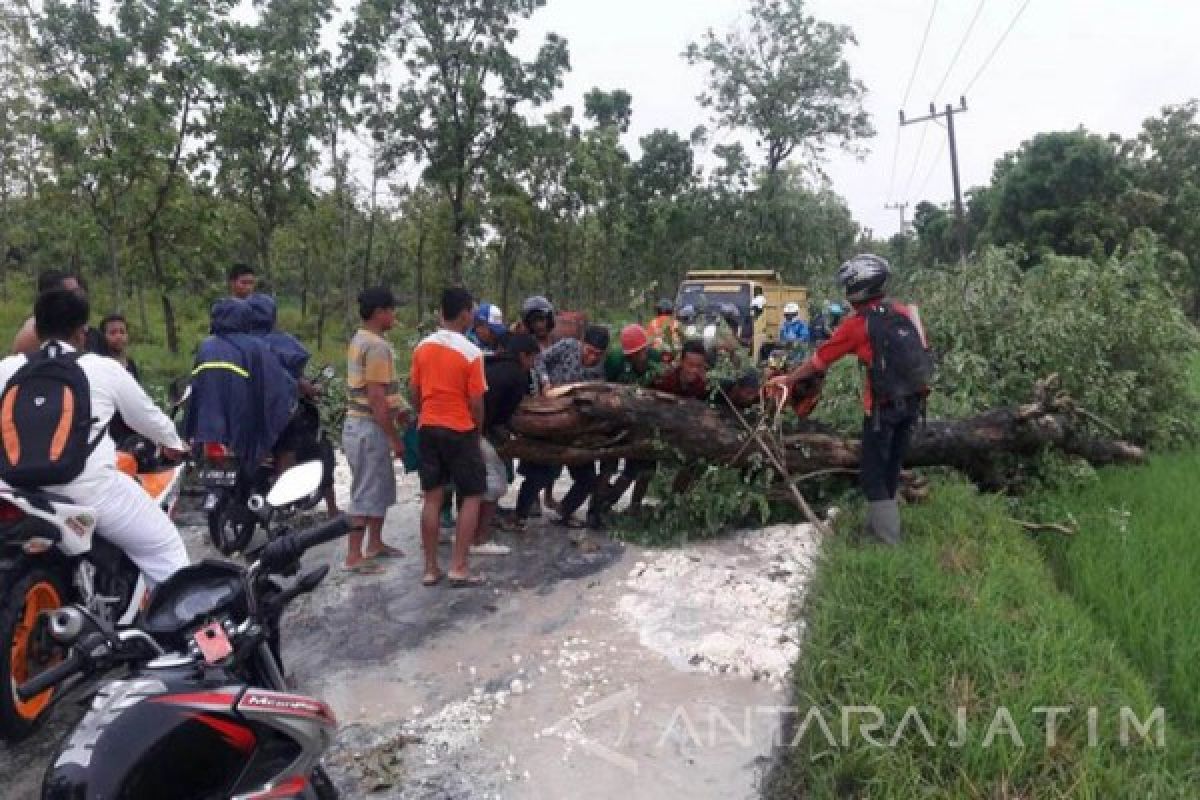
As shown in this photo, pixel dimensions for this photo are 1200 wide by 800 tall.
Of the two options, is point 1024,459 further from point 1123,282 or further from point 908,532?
point 1123,282

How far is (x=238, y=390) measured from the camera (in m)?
5.10

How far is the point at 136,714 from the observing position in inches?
65.2

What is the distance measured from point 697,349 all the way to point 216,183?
10.3 m

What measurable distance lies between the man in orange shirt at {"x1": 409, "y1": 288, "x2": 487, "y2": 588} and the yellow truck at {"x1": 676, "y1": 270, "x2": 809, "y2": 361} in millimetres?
9430

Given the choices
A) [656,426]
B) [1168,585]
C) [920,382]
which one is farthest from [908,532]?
[656,426]

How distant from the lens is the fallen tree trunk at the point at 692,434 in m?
→ 5.44

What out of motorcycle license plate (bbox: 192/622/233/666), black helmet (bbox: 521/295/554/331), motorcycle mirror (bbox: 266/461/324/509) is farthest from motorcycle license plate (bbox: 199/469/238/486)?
motorcycle license plate (bbox: 192/622/233/666)

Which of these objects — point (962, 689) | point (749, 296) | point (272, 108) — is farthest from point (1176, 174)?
point (962, 689)

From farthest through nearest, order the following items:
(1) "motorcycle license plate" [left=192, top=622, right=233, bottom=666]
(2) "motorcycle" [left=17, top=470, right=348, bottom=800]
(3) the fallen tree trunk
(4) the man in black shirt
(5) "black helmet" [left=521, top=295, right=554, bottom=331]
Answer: (5) "black helmet" [left=521, top=295, right=554, bottom=331], (3) the fallen tree trunk, (4) the man in black shirt, (1) "motorcycle license plate" [left=192, top=622, right=233, bottom=666], (2) "motorcycle" [left=17, top=470, right=348, bottom=800]

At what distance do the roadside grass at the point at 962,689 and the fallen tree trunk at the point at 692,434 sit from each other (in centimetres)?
146

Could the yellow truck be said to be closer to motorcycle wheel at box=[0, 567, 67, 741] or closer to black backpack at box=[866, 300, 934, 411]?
black backpack at box=[866, 300, 934, 411]

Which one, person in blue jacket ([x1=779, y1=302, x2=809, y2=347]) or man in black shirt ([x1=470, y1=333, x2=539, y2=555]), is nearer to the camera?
man in black shirt ([x1=470, y1=333, x2=539, y2=555])

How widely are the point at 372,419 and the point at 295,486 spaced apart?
281 centimetres

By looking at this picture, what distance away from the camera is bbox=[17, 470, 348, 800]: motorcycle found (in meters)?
1.62
